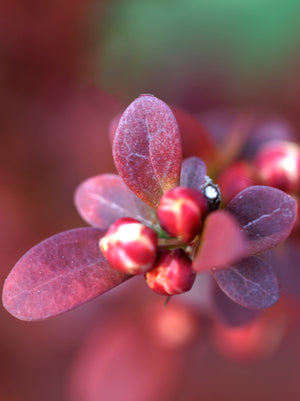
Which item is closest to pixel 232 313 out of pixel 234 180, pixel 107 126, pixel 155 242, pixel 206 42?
pixel 234 180

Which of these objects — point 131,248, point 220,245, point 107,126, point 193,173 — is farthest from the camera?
point 107,126

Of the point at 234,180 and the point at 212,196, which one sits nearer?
the point at 212,196

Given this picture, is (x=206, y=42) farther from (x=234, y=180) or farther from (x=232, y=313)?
(x=232, y=313)

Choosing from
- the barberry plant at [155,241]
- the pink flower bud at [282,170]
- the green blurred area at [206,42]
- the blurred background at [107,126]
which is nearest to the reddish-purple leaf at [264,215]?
the barberry plant at [155,241]

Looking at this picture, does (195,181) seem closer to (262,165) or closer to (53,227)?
(262,165)

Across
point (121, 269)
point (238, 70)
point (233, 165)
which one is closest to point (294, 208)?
point (121, 269)

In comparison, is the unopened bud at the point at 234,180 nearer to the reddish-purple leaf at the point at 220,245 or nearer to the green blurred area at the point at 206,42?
the reddish-purple leaf at the point at 220,245

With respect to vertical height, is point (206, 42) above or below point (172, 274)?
above
